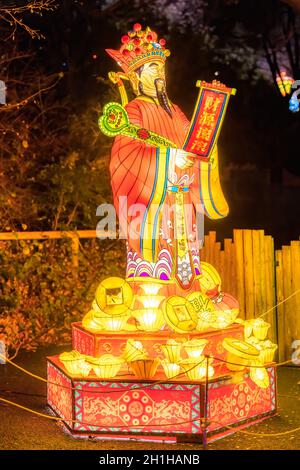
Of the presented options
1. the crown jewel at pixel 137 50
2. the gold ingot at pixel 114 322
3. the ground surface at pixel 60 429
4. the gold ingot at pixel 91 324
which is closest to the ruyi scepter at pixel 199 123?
the crown jewel at pixel 137 50

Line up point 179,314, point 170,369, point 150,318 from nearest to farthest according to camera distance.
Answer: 1. point 170,369
2. point 179,314
3. point 150,318

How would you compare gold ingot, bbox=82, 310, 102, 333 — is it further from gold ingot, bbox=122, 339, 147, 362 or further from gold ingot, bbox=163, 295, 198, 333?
gold ingot, bbox=163, 295, 198, 333

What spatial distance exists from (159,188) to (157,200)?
0.35 ft

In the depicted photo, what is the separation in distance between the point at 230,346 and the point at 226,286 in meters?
2.68

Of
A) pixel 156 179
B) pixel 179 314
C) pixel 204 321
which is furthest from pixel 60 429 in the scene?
pixel 156 179

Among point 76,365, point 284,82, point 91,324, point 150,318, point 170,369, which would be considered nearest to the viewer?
point 170,369

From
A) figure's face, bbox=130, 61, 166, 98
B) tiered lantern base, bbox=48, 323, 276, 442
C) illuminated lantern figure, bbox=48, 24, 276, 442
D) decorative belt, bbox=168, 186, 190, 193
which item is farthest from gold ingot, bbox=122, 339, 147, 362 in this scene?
figure's face, bbox=130, 61, 166, 98

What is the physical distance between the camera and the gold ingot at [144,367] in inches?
219

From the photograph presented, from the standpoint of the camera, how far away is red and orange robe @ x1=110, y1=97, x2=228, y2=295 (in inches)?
248

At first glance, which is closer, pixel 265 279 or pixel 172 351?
pixel 172 351

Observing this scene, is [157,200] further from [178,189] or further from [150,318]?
[150,318]

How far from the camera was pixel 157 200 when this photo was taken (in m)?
6.34

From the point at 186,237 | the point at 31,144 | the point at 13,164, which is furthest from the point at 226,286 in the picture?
the point at 31,144

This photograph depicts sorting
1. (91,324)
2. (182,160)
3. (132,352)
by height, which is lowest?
(132,352)
